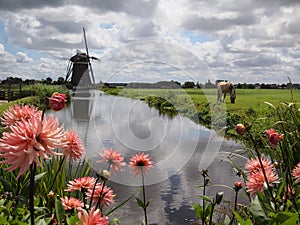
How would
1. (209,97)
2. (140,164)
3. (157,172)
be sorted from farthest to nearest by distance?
(209,97) → (157,172) → (140,164)

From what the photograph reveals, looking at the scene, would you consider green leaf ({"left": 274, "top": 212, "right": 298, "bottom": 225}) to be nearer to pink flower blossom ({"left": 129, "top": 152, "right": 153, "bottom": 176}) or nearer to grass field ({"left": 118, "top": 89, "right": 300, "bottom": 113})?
pink flower blossom ({"left": 129, "top": 152, "right": 153, "bottom": 176})

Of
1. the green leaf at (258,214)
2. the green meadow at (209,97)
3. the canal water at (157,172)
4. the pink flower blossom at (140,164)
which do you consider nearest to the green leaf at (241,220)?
the green leaf at (258,214)

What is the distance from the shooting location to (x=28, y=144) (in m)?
0.83

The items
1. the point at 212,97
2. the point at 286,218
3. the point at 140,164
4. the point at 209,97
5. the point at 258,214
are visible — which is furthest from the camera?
the point at 212,97

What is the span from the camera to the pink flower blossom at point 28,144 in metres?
0.82

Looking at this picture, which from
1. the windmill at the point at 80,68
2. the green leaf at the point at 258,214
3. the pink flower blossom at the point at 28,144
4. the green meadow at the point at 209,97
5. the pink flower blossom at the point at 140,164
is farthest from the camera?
the windmill at the point at 80,68

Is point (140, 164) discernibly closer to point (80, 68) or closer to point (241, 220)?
point (241, 220)

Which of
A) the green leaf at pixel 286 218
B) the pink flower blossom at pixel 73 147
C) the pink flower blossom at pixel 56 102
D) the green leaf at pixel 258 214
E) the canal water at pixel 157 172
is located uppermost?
the pink flower blossom at pixel 56 102

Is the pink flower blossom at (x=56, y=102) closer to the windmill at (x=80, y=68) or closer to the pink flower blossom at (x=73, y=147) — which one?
the pink flower blossom at (x=73, y=147)

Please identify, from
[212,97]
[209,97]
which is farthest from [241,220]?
[212,97]

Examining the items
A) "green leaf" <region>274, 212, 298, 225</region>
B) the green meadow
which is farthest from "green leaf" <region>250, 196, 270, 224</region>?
the green meadow

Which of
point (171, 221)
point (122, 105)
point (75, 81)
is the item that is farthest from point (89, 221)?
point (75, 81)

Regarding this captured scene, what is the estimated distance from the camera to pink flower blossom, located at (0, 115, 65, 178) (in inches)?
32.2

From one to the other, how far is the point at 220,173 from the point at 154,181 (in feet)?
4.99
